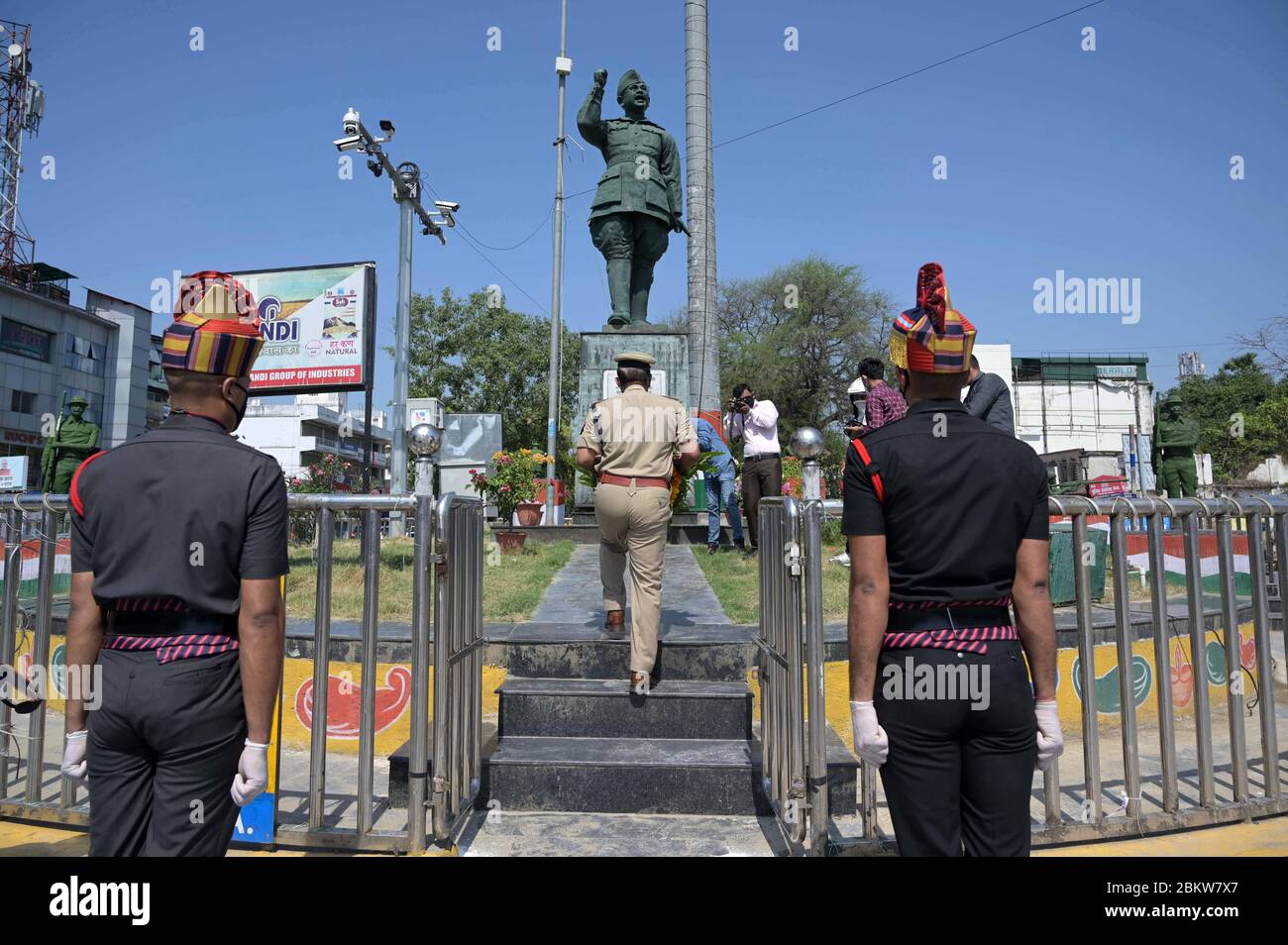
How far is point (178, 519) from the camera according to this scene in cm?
201

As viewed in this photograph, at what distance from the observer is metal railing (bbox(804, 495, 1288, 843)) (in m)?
3.36

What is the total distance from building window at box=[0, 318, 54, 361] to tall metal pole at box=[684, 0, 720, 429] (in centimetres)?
3287

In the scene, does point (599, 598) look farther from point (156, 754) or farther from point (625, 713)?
point (156, 754)

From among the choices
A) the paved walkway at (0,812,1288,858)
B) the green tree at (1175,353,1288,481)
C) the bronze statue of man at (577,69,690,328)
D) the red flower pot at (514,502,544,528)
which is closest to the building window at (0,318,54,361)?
the red flower pot at (514,502,544,528)

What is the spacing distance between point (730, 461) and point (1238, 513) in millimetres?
5921

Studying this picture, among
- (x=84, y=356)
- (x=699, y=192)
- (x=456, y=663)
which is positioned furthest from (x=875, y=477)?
(x=84, y=356)

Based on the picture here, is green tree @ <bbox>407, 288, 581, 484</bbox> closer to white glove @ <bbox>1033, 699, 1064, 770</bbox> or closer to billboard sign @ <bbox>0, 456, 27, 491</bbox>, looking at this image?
billboard sign @ <bbox>0, 456, 27, 491</bbox>

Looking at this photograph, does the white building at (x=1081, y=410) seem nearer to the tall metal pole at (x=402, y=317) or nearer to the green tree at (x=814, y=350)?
the green tree at (x=814, y=350)

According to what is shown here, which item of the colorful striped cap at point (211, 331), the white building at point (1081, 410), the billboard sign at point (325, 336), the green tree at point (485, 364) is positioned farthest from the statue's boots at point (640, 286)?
the white building at point (1081, 410)

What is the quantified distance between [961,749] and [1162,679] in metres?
2.14

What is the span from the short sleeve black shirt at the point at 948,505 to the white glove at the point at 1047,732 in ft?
1.19

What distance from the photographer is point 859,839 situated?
3.25 m

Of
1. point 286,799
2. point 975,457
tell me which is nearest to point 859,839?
point 975,457
